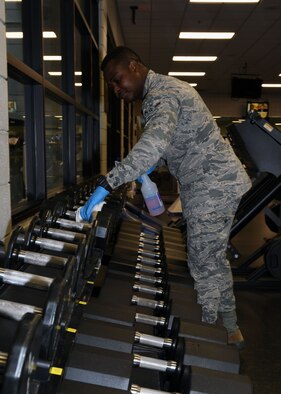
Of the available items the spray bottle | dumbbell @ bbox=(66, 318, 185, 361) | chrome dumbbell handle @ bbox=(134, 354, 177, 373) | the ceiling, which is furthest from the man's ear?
the ceiling

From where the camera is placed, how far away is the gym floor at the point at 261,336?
2.35 m

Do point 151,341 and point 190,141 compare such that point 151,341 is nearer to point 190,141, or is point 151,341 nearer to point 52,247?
point 52,247

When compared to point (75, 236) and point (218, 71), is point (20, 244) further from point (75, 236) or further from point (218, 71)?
point (218, 71)

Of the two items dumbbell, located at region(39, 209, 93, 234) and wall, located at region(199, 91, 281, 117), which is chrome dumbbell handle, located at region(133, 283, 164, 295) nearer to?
dumbbell, located at region(39, 209, 93, 234)

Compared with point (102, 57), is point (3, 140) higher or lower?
lower

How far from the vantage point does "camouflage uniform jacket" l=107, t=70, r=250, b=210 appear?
81.0 inches

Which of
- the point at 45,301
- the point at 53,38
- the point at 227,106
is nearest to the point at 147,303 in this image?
the point at 45,301

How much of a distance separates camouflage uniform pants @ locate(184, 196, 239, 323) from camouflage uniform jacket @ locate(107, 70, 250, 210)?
0.08 meters

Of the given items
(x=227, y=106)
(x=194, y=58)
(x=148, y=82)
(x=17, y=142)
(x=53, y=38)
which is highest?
(x=194, y=58)

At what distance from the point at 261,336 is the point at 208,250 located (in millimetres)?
954

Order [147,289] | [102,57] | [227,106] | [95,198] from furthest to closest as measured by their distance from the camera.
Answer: [227,106], [102,57], [147,289], [95,198]

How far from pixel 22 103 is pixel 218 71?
1048 cm

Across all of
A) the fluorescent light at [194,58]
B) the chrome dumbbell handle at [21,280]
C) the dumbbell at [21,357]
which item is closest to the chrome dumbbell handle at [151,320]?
the chrome dumbbell handle at [21,280]

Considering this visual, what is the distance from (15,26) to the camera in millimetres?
2252
